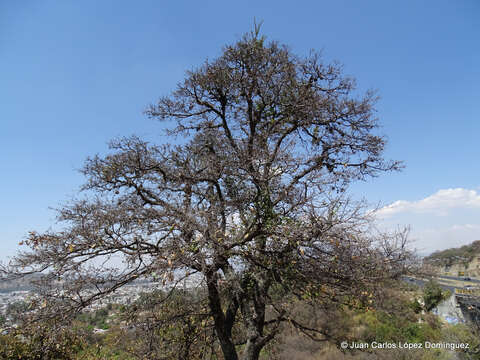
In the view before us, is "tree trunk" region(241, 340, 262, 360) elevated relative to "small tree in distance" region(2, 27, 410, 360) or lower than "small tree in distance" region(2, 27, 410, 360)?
lower

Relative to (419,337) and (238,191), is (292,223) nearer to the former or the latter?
(238,191)

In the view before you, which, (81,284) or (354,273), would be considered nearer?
(81,284)

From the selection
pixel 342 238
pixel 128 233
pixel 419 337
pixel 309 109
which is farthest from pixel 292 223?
pixel 419 337

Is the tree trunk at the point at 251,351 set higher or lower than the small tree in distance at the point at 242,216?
lower

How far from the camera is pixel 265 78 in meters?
5.03

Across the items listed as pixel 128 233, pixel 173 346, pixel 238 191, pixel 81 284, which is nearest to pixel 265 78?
pixel 238 191

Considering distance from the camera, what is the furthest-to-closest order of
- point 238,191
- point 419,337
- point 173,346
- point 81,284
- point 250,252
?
point 419,337 → point 173,346 → point 238,191 → point 250,252 → point 81,284

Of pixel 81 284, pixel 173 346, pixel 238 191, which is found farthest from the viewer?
pixel 173 346

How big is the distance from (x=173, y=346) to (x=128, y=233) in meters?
2.74

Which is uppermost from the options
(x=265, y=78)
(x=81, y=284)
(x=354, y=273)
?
(x=265, y=78)

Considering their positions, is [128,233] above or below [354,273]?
above

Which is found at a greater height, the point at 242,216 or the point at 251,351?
the point at 242,216

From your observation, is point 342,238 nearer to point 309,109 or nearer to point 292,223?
point 292,223

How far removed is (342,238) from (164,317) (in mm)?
3236
